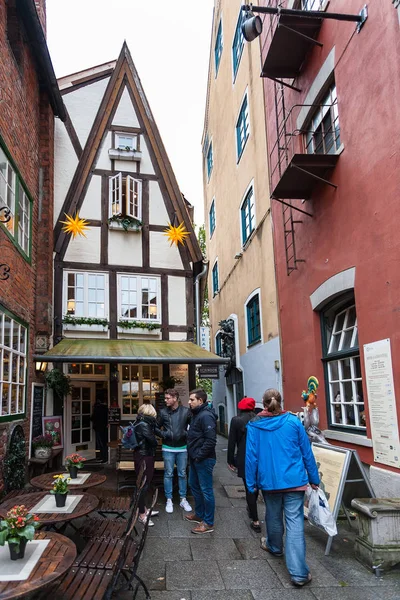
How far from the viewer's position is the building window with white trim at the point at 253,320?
41.3ft

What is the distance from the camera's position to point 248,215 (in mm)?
13672

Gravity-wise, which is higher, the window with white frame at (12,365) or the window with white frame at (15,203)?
the window with white frame at (15,203)

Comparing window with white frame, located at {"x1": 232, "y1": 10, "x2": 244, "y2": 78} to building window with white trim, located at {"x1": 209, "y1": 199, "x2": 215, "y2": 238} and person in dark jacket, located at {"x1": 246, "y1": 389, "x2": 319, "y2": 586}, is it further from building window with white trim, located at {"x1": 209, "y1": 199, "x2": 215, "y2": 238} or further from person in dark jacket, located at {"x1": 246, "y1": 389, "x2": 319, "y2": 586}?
person in dark jacket, located at {"x1": 246, "y1": 389, "x2": 319, "y2": 586}

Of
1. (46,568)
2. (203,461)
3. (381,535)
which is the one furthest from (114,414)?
(46,568)

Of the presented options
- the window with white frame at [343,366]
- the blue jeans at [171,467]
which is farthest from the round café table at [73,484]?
the window with white frame at [343,366]

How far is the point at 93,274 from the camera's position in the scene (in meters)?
11.8

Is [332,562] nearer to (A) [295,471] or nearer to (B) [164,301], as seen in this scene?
(A) [295,471]

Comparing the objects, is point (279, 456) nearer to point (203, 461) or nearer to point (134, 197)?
point (203, 461)

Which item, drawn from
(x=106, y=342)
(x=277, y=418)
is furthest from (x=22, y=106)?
(x=277, y=418)

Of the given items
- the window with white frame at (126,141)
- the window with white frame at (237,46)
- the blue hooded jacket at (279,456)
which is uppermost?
the window with white frame at (237,46)

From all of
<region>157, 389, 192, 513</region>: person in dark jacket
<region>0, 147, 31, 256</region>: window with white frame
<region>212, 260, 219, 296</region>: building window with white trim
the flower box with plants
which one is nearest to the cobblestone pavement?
<region>157, 389, 192, 513</region>: person in dark jacket

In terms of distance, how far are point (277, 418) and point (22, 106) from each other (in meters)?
7.38

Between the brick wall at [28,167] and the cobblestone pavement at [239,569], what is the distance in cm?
312

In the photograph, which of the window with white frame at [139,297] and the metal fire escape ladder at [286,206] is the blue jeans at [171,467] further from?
the window with white frame at [139,297]
